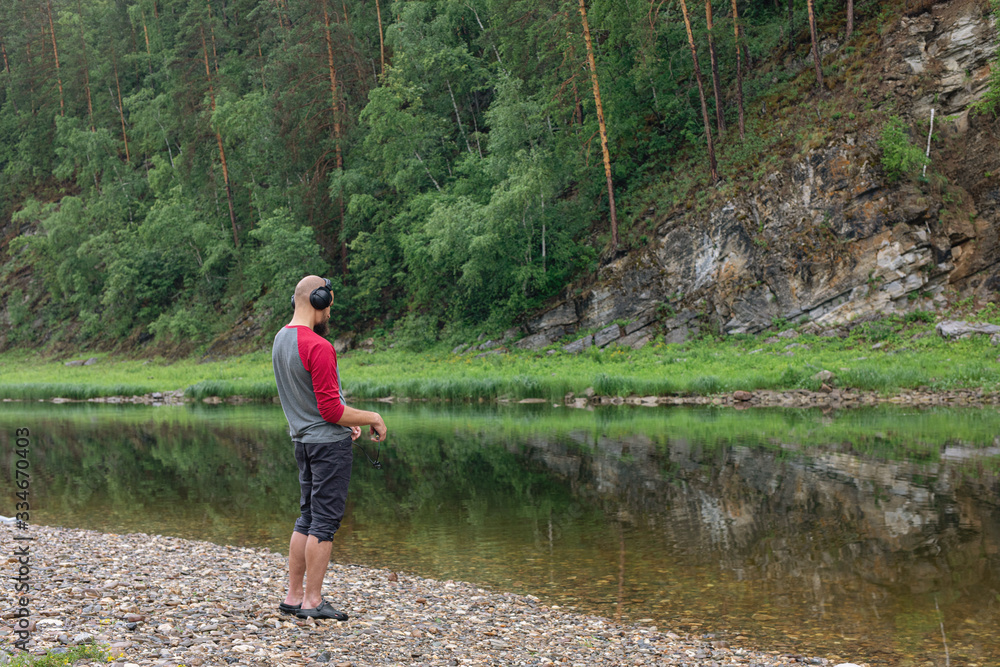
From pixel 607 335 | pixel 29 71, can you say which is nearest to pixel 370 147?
pixel 607 335

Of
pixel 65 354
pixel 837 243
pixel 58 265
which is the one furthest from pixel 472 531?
pixel 58 265

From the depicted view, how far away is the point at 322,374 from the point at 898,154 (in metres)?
28.0

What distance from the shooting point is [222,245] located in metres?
51.8

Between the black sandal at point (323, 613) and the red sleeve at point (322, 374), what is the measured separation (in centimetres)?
149

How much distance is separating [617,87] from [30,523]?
103ft

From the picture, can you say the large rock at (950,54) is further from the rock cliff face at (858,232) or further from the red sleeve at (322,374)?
the red sleeve at (322,374)

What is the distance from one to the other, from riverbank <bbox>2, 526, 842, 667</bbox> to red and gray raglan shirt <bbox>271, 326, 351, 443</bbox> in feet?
4.87

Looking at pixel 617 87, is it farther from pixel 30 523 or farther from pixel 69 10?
pixel 69 10

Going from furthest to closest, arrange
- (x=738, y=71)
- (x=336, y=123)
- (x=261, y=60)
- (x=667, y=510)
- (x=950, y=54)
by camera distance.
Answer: (x=261, y=60), (x=336, y=123), (x=738, y=71), (x=950, y=54), (x=667, y=510)

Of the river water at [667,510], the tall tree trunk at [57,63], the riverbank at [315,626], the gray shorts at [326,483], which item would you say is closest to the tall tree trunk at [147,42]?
the tall tree trunk at [57,63]

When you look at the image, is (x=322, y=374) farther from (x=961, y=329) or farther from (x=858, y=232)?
(x=858, y=232)

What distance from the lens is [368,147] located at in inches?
1693

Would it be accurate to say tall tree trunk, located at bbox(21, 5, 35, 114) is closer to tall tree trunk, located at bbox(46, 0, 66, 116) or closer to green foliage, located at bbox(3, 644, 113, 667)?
tall tree trunk, located at bbox(46, 0, 66, 116)

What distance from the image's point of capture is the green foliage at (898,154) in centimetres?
2766
